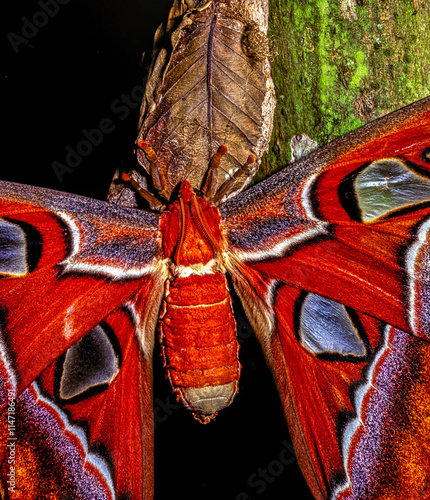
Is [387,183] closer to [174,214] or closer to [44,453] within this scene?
[174,214]

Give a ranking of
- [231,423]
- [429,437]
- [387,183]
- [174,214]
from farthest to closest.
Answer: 1. [231,423]
2. [174,214]
3. [429,437]
4. [387,183]

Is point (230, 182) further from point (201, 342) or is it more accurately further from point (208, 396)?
point (208, 396)

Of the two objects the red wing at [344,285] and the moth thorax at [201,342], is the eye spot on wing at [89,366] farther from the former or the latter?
the red wing at [344,285]

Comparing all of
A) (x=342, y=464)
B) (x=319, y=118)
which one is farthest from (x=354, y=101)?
(x=342, y=464)

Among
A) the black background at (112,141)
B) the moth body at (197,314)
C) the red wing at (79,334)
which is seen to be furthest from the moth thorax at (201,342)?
the black background at (112,141)

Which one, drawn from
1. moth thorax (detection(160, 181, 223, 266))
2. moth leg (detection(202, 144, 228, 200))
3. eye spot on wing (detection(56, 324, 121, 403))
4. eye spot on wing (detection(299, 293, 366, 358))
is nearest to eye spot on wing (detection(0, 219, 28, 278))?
eye spot on wing (detection(56, 324, 121, 403))

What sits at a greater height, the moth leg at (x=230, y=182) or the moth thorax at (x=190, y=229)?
the moth leg at (x=230, y=182)

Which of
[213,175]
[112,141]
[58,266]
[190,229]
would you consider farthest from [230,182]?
[112,141]
